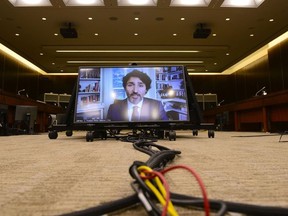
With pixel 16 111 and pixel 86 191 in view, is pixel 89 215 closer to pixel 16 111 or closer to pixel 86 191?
pixel 86 191

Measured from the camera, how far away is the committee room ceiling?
502cm

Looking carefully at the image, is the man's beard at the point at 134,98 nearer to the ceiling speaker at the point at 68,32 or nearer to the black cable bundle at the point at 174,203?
the black cable bundle at the point at 174,203

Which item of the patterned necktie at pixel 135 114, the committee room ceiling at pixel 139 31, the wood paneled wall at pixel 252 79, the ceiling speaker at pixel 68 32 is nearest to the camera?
the patterned necktie at pixel 135 114

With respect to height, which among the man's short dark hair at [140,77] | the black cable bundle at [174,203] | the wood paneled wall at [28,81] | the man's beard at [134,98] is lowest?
the black cable bundle at [174,203]

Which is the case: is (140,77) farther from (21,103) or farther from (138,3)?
(21,103)

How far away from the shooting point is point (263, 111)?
16.1 feet

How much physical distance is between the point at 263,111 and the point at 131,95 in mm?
3822

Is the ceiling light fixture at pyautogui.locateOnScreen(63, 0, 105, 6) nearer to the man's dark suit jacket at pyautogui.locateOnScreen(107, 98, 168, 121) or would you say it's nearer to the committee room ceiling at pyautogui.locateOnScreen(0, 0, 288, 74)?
the committee room ceiling at pyautogui.locateOnScreen(0, 0, 288, 74)

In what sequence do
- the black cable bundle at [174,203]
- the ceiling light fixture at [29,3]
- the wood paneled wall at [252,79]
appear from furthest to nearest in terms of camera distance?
the wood paneled wall at [252,79] < the ceiling light fixture at [29,3] < the black cable bundle at [174,203]

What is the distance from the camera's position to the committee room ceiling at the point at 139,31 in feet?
16.5

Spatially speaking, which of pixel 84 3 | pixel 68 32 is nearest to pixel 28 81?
pixel 68 32

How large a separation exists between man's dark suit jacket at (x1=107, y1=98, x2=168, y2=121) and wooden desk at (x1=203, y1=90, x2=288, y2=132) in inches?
117

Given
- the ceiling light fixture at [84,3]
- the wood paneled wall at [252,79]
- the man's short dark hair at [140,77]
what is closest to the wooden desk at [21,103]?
the ceiling light fixture at [84,3]

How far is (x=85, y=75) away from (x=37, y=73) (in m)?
8.80
